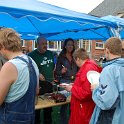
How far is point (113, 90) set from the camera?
298cm

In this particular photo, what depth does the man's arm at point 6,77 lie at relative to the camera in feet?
7.89

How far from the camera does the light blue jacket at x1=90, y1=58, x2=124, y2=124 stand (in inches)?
118

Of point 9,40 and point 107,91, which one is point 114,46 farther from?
point 9,40

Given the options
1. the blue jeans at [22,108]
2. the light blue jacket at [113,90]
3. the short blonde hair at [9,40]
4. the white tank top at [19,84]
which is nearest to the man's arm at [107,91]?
the light blue jacket at [113,90]

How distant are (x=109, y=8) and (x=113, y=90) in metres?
33.2

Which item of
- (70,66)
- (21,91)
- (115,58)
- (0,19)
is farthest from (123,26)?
(21,91)

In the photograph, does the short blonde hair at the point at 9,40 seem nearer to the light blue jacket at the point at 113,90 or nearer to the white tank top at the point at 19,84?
the white tank top at the point at 19,84

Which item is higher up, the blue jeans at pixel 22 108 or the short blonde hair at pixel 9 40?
the short blonde hair at pixel 9 40

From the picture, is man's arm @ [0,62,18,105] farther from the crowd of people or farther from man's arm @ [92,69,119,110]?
man's arm @ [92,69,119,110]

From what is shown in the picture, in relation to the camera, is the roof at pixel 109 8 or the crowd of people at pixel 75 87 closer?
the crowd of people at pixel 75 87

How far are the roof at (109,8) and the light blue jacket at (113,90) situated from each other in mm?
29923

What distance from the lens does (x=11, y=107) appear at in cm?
253

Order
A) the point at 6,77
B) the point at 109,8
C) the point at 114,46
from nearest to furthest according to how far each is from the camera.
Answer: the point at 6,77
the point at 114,46
the point at 109,8

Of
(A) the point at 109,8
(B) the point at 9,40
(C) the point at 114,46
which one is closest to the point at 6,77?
(B) the point at 9,40
